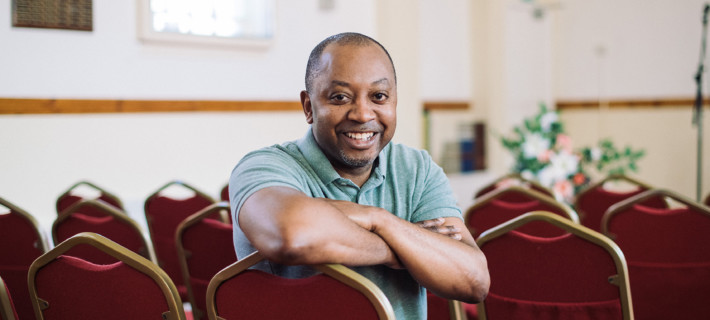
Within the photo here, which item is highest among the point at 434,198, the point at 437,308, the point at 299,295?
the point at 434,198

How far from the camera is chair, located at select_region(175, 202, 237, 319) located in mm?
2127

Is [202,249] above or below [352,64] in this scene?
below

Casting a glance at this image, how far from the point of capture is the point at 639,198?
2393 mm

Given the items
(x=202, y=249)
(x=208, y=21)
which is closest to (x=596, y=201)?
(x=202, y=249)

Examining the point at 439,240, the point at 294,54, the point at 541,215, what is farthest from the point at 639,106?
the point at 439,240

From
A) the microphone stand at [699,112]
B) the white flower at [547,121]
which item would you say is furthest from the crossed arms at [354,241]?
the microphone stand at [699,112]

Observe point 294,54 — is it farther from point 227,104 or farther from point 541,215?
point 541,215

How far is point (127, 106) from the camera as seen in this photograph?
4555 millimetres

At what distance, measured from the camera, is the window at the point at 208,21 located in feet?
15.1

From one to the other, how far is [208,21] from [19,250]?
9.81 ft

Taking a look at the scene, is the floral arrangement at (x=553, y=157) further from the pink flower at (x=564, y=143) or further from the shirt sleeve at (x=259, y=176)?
the shirt sleeve at (x=259, y=176)

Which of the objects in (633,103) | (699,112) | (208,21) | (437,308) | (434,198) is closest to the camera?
(434,198)

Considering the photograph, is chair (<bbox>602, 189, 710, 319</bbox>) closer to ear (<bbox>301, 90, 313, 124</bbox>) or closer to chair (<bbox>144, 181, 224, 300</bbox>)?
ear (<bbox>301, 90, 313, 124</bbox>)

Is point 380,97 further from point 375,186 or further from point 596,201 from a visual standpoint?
point 596,201
